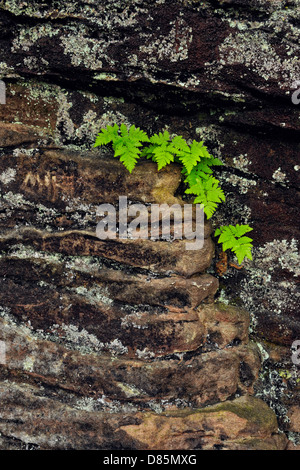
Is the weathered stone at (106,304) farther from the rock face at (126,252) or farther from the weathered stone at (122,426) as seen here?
the weathered stone at (122,426)

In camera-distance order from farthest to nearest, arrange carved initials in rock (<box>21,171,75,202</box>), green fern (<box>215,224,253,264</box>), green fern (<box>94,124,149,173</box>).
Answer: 1. carved initials in rock (<box>21,171,75,202</box>)
2. green fern (<box>215,224,253,264</box>)
3. green fern (<box>94,124,149,173</box>)

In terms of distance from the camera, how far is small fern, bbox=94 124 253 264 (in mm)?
3336

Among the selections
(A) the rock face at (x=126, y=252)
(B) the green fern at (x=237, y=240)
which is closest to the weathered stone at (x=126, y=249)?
(A) the rock face at (x=126, y=252)

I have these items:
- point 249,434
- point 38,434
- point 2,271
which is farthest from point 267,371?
point 2,271

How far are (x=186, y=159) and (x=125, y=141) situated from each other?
511 mm

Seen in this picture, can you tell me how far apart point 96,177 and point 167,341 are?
1.54 meters

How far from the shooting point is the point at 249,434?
11.5 feet

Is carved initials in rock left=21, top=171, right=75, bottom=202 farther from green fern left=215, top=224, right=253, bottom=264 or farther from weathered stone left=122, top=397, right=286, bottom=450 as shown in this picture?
weathered stone left=122, top=397, right=286, bottom=450

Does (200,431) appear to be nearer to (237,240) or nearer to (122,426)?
(122,426)

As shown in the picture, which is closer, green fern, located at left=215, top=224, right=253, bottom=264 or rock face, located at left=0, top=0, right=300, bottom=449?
rock face, located at left=0, top=0, right=300, bottom=449

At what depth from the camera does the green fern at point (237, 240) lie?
3.52 meters

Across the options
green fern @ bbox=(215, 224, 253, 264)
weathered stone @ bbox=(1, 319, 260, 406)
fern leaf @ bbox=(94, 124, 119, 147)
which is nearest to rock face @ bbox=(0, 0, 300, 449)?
weathered stone @ bbox=(1, 319, 260, 406)

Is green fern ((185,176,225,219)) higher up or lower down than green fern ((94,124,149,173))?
lower down
